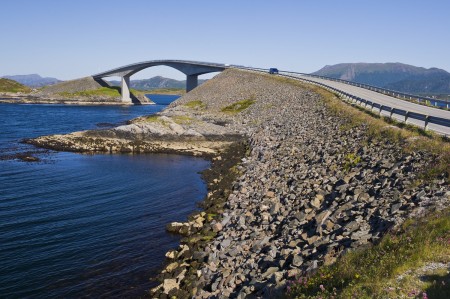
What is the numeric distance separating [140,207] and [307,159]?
12539mm

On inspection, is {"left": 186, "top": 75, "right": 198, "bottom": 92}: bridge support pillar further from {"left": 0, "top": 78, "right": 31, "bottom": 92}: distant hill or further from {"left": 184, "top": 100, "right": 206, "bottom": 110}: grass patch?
{"left": 0, "top": 78, "right": 31, "bottom": 92}: distant hill

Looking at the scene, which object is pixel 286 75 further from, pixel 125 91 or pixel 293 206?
pixel 293 206

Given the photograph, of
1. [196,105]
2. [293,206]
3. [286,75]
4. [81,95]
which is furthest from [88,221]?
[81,95]

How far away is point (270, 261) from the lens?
1323 cm

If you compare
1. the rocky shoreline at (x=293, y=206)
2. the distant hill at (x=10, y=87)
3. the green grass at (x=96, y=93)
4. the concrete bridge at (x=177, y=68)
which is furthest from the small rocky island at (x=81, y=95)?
the rocky shoreline at (x=293, y=206)

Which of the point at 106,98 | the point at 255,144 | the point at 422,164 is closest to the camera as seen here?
the point at 422,164

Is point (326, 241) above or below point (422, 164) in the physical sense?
below

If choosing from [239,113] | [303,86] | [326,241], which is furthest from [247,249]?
[303,86]

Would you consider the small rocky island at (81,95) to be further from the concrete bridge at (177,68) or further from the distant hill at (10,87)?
the distant hill at (10,87)

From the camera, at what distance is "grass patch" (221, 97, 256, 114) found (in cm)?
6675

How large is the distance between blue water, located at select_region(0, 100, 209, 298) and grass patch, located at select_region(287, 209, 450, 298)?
890cm

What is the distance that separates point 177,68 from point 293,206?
12397 cm

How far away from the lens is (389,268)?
28.3 feet

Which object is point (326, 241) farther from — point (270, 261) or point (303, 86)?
point (303, 86)
